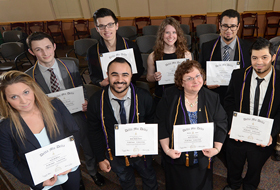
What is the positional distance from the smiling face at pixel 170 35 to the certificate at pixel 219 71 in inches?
20.1

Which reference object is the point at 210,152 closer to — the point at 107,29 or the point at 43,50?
the point at 107,29

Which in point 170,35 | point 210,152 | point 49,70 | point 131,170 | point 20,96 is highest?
point 170,35

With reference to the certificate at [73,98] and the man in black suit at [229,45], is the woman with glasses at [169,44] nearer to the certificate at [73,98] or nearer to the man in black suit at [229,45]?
the man in black suit at [229,45]

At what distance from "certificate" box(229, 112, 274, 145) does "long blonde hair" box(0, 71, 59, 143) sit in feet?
5.62

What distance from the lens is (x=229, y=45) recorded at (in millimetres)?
2400

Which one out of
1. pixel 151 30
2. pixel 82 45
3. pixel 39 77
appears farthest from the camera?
pixel 151 30

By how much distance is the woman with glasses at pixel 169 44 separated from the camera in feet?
7.69

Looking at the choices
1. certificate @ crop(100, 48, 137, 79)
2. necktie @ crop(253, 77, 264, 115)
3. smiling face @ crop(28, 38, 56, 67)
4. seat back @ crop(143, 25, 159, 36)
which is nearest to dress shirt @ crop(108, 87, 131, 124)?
certificate @ crop(100, 48, 137, 79)

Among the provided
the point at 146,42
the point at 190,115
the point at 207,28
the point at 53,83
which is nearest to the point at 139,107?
the point at 190,115

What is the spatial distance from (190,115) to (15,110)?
1.55 meters

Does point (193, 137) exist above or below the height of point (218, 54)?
below

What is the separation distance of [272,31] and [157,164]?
24.8 ft

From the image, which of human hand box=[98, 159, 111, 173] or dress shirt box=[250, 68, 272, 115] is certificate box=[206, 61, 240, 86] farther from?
human hand box=[98, 159, 111, 173]

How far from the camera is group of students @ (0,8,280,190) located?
5.40ft
